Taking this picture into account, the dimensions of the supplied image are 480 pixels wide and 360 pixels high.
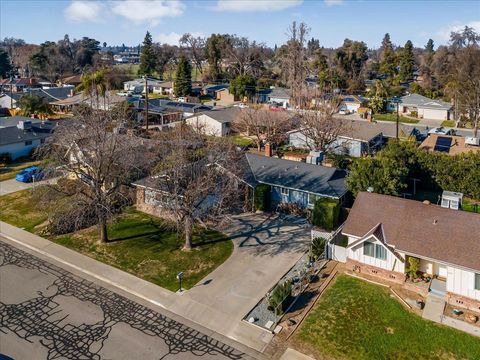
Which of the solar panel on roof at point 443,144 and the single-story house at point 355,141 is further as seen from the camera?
the single-story house at point 355,141

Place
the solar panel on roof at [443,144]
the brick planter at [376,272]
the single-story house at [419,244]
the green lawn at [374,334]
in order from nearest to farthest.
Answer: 1. the green lawn at [374,334]
2. the single-story house at [419,244]
3. the brick planter at [376,272]
4. the solar panel on roof at [443,144]

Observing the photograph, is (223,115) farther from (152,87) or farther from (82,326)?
(152,87)

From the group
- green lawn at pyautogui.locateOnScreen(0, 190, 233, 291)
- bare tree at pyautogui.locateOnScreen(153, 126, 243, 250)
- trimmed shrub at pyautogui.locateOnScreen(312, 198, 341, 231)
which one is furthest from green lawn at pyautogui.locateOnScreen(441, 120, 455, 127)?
green lawn at pyautogui.locateOnScreen(0, 190, 233, 291)

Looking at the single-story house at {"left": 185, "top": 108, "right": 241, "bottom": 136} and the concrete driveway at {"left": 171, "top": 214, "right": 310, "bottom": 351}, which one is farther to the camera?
the single-story house at {"left": 185, "top": 108, "right": 241, "bottom": 136}

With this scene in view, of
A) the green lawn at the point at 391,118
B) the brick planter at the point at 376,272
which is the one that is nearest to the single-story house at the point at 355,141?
the green lawn at the point at 391,118

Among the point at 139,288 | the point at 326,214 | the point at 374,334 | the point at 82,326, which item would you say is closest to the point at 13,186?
the point at 139,288

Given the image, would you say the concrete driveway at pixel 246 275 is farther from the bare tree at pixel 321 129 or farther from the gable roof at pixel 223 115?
the gable roof at pixel 223 115

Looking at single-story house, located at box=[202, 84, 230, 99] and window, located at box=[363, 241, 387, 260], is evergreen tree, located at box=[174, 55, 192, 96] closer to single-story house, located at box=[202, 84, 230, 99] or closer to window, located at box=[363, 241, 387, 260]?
single-story house, located at box=[202, 84, 230, 99]
